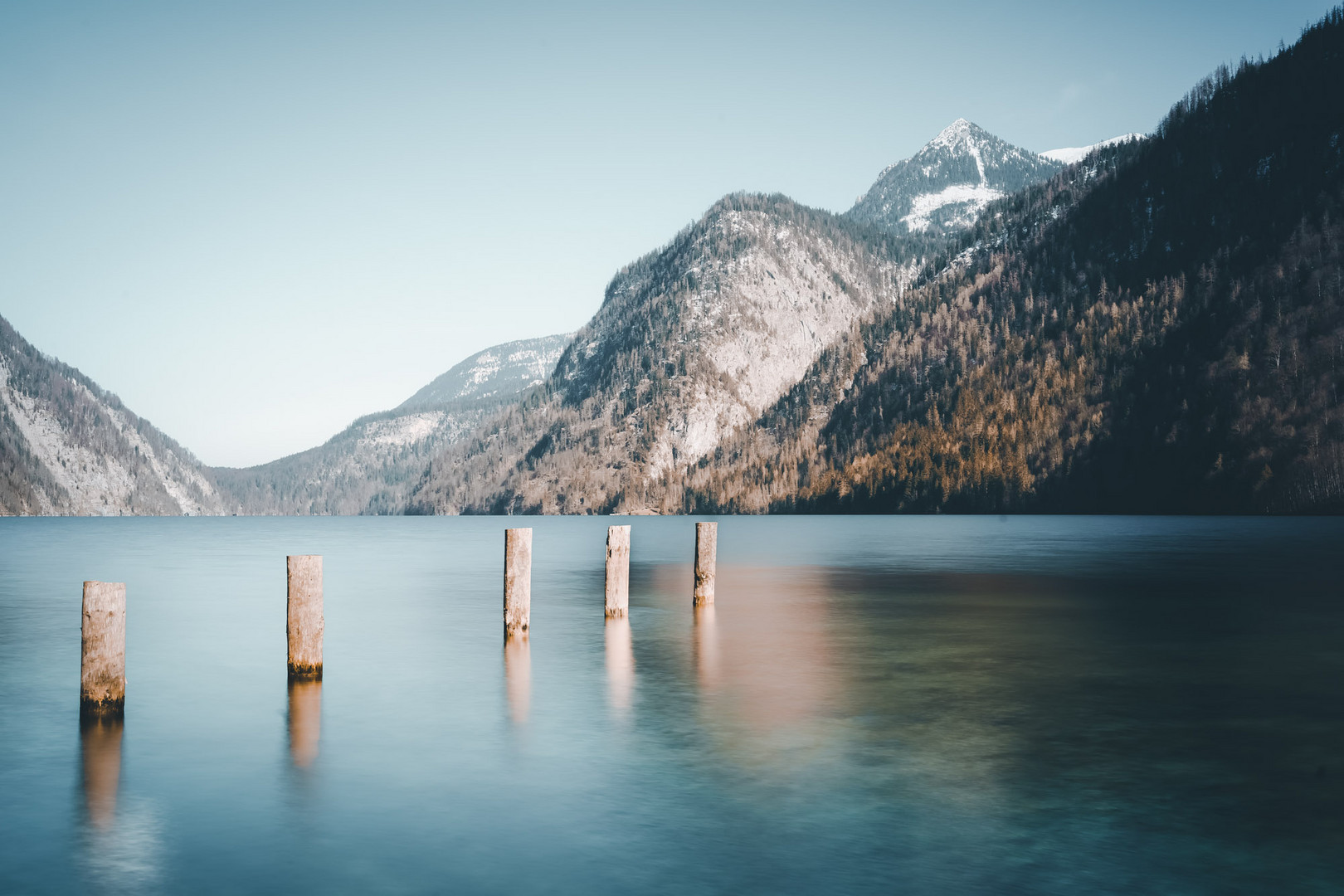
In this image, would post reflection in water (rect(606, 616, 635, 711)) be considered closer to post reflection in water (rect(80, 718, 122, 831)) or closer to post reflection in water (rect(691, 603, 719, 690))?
post reflection in water (rect(691, 603, 719, 690))

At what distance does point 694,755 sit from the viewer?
17.5 m

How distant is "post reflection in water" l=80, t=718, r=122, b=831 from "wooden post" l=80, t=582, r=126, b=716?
309mm

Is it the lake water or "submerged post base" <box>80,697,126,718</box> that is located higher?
"submerged post base" <box>80,697,126,718</box>

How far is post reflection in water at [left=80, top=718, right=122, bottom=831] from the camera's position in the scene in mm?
14492

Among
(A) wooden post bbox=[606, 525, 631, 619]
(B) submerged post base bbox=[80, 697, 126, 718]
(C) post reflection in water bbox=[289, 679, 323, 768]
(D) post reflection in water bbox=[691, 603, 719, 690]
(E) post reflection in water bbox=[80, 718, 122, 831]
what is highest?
(A) wooden post bbox=[606, 525, 631, 619]

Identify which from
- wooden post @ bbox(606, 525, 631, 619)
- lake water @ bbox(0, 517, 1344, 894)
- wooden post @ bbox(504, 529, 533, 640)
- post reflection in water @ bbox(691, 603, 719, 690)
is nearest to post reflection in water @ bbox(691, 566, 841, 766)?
post reflection in water @ bbox(691, 603, 719, 690)

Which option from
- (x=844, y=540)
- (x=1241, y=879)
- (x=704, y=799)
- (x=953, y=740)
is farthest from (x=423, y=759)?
(x=844, y=540)

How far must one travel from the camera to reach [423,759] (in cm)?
1759

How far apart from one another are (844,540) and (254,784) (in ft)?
353

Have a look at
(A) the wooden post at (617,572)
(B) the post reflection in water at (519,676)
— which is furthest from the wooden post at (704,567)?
(B) the post reflection in water at (519,676)

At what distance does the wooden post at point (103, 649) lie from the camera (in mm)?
18141

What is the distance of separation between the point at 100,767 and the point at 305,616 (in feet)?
21.1

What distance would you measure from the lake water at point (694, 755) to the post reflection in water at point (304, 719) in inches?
3.3

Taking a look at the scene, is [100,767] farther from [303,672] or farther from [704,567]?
[704,567]
